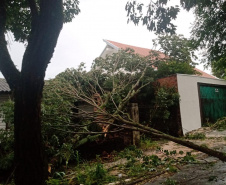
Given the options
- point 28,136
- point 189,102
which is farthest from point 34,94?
point 189,102

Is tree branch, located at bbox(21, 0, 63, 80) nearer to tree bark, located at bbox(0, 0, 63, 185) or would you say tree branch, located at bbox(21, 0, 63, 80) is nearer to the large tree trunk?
tree bark, located at bbox(0, 0, 63, 185)

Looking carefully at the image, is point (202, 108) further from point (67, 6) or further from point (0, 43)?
point (0, 43)

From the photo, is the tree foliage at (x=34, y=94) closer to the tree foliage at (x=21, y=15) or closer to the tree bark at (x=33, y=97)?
the tree bark at (x=33, y=97)

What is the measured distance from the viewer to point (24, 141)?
2.46 meters

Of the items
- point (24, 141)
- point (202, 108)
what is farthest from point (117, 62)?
point (24, 141)

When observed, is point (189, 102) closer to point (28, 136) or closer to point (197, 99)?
point (197, 99)

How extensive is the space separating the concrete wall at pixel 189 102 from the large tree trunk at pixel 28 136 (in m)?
6.88

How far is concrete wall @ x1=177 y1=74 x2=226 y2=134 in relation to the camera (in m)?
8.22

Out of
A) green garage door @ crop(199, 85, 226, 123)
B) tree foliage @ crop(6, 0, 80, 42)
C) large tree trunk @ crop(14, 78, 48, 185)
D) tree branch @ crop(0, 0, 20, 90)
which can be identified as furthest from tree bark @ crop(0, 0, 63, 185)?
green garage door @ crop(199, 85, 226, 123)

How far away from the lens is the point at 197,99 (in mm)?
9102

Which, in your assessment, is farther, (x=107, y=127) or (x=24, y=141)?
(x=107, y=127)

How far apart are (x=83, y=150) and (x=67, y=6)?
15.5 ft

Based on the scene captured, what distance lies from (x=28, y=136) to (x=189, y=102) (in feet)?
25.6

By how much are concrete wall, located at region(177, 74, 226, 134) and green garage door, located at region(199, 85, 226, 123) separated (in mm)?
538
